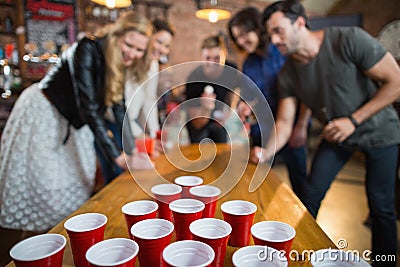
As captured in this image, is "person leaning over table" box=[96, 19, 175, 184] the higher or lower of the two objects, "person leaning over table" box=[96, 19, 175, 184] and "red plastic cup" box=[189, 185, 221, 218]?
the higher

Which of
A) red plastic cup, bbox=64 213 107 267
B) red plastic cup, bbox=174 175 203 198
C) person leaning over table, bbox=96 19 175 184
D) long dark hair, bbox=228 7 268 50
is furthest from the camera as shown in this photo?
long dark hair, bbox=228 7 268 50

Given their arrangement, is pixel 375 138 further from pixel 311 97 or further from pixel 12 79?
pixel 12 79

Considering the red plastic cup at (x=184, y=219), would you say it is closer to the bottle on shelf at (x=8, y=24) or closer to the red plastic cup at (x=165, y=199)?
the red plastic cup at (x=165, y=199)

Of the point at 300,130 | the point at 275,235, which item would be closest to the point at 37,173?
the point at 275,235

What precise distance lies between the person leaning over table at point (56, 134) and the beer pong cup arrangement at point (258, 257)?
1035mm

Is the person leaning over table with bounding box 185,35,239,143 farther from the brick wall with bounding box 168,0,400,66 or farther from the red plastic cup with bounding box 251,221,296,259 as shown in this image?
the brick wall with bounding box 168,0,400,66

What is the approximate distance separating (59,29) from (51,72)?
321 cm

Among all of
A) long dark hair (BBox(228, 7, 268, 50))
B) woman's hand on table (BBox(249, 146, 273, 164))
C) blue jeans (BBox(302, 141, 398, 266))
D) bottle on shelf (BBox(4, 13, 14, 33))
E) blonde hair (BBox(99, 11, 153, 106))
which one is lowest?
blue jeans (BBox(302, 141, 398, 266))

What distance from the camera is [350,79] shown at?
156cm

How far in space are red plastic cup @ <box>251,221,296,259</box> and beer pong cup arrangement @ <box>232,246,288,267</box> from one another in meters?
0.03

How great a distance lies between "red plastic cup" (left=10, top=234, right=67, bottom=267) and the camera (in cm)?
61

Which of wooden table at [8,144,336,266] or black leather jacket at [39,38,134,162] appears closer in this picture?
wooden table at [8,144,336,266]

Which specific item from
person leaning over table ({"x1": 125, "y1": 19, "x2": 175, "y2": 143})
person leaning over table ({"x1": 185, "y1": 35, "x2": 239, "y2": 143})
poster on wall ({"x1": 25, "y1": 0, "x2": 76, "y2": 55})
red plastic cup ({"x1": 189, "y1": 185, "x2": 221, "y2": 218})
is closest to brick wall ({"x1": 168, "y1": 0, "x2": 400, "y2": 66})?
poster on wall ({"x1": 25, "y1": 0, "x2": 76, "y2": 55})

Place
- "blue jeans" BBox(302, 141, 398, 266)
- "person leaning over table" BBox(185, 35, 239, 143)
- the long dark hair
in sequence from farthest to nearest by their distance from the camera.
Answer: "person leaning over table" BBox(185, 35, 239, 143) → the long dark hair → "blue jeans" BBox(302, 141, 398, 266)
